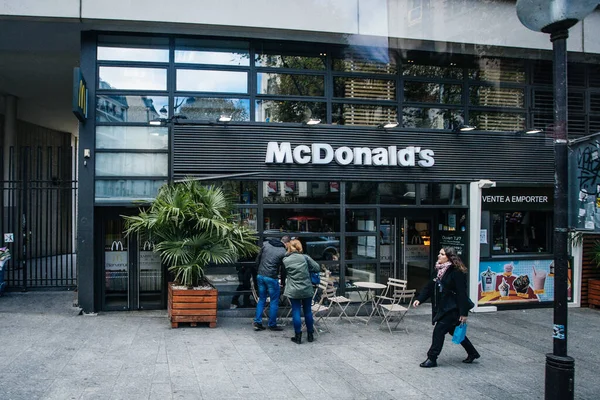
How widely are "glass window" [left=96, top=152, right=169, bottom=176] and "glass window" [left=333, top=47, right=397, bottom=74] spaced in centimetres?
411

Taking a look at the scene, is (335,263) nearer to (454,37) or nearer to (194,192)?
(194,192)

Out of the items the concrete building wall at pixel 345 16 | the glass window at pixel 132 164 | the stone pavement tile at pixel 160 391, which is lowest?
the stone pavement tile at pixel 160 391

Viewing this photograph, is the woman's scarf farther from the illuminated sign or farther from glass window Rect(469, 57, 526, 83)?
the illuminated sign

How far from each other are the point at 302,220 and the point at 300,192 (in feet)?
1.89

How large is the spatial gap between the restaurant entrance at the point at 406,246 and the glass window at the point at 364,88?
2.52 m

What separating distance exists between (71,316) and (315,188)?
17.3 ft

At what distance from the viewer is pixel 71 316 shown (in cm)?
996

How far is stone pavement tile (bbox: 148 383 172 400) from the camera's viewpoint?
5.72 m

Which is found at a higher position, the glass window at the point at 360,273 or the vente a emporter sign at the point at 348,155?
the vente a emporter sign at the point at 348,155

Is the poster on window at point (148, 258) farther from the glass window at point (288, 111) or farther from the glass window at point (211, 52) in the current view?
the glass window at point (211, 52)

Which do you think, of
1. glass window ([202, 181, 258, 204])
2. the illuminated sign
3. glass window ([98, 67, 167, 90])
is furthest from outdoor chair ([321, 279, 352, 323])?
the illuminated sign

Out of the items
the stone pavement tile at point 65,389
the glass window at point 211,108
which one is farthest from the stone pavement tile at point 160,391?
the glass window at point 211,108

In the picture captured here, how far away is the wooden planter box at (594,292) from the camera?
472 inches

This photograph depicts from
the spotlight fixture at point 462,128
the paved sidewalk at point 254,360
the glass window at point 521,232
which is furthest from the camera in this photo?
the glass window at point 521,232
